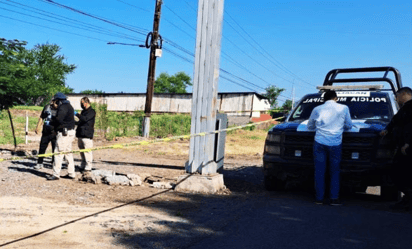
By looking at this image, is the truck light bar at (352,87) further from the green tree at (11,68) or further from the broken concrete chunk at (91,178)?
the green tree at (11,68)

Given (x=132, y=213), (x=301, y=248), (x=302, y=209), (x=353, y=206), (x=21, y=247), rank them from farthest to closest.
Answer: (x=353, y=206) < (x=302, y=209) < (x=132, y=213) < (x=301, y=248) < (x=21, y=247)

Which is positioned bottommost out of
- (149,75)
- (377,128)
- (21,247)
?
(21,247)

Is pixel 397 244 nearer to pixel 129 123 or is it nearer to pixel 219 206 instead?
pixel 219 206

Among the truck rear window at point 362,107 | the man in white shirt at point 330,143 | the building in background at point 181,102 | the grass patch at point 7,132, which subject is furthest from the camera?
the building in background at point 181,102

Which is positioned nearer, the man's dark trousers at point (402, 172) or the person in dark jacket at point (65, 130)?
the man's dark trousers at point (402, 172)

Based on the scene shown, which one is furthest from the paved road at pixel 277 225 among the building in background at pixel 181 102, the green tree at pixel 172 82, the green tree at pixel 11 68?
the green tree at pixel 172 82

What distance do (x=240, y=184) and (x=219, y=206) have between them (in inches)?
99.5

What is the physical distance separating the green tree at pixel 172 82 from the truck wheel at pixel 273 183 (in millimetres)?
110305

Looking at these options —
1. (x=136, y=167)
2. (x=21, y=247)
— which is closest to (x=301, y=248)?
(x=21, y=247)

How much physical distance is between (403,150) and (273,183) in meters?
2.58

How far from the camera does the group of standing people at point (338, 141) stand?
6.35 meters

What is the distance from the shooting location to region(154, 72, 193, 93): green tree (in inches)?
4670

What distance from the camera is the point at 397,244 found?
4.49m

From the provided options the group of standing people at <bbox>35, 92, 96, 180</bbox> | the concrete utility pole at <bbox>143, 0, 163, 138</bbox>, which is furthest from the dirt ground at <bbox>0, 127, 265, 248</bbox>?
the concrete utility pole at <bbox>143, 0, 163, 138</bbox>
